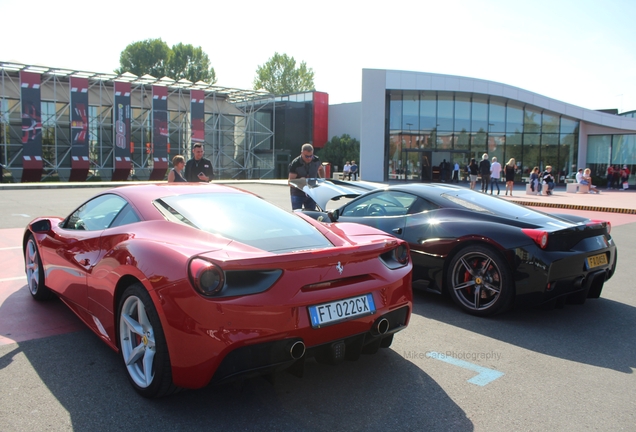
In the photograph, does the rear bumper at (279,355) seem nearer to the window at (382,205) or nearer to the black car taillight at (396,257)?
the black car taillight at (396,257)

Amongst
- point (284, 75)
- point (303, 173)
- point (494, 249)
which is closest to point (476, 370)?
point (494, 249)

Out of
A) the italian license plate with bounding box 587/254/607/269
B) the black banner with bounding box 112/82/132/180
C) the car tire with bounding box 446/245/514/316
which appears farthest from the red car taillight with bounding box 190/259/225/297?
the black banner with bounding box 112/82/132/180

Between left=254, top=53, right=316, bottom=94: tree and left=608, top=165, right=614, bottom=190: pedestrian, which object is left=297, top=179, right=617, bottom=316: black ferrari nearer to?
left=608, top=165, right=614, bottom=190: pedestrian

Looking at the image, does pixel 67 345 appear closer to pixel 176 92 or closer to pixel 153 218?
pixel 153 218

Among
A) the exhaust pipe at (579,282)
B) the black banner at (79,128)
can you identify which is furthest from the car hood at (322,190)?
the black banner at (79,128)

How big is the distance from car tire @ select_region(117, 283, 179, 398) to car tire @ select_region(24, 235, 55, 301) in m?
2.09

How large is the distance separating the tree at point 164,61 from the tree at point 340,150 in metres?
42.8

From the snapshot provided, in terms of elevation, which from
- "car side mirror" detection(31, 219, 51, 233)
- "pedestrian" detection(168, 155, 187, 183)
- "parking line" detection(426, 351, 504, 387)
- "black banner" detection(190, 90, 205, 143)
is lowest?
"parking line" detection(426, 351, 504, 387)

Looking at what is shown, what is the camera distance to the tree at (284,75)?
3093 inches

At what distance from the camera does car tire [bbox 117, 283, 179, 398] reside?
2.82 metres

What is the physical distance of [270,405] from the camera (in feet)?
9.71

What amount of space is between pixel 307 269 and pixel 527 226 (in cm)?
279

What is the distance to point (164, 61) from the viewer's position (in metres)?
75.9

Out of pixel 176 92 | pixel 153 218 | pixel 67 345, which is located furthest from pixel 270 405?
pixel 176 92
